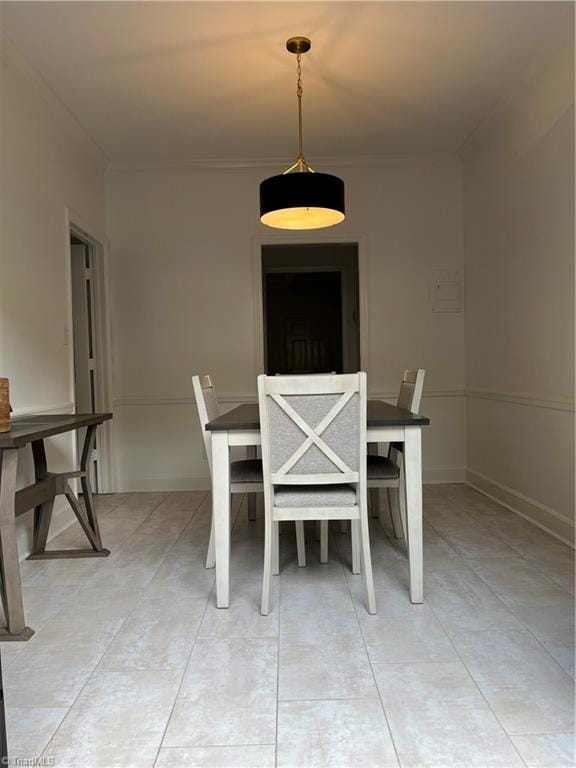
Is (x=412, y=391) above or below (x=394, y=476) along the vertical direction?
above

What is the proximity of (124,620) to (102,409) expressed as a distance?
254 centimetres

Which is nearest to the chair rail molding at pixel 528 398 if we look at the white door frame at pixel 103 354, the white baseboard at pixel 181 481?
the white baseboard at pixel 181 481

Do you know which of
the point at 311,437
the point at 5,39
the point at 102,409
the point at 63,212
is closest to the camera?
the point at 311,437

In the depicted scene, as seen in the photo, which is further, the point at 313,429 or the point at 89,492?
the point at 89,492

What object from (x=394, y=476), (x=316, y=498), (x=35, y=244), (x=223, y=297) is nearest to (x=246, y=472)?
(x=316, y=498)

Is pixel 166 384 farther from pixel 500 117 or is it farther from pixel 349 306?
pixel 500 117

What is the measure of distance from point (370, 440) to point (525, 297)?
1.76 meters

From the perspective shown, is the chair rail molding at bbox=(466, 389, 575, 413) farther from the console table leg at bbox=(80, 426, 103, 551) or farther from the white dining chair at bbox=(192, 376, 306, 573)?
the console table leg at bbox=(80, 426, 103, 551)

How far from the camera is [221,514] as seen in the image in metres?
2.18

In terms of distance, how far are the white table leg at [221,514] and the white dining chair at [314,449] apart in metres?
0.18

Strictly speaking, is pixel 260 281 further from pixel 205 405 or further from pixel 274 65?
pixel 205 405

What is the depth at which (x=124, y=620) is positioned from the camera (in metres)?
2.06

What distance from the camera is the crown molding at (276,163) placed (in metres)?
4.34

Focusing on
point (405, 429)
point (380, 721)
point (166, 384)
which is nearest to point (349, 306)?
point (166, 384)
